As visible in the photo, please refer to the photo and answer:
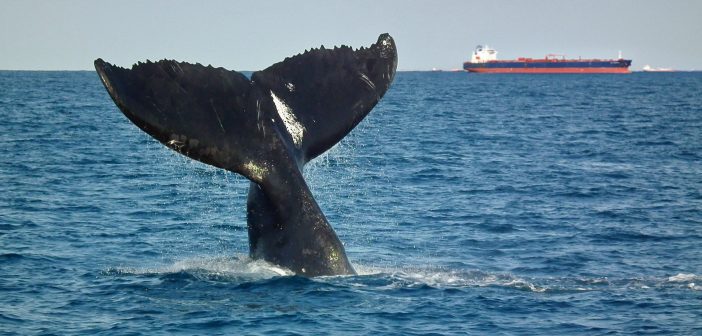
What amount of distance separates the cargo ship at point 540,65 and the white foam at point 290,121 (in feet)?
500

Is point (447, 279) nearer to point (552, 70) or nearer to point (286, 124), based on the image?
point (286, 124)

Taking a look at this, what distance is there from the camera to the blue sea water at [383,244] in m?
10.4

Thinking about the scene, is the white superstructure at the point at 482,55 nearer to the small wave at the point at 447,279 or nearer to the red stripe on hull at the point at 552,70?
the red stripe on hull at the point at 552,70

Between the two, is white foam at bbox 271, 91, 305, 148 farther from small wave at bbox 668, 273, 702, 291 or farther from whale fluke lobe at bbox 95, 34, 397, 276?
small wave at bbox 668, 273, 702, 291

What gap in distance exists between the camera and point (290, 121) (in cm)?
1006

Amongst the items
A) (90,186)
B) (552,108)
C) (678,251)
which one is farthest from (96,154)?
(552,108)

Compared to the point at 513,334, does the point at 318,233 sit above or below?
above

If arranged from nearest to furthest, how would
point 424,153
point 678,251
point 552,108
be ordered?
point 678,251
point 424,153
point 552,108

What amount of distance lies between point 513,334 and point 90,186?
1344cm

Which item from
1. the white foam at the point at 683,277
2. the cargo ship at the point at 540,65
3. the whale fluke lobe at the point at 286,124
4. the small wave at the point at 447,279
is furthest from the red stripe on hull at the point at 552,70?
the whale fluke lobe at the point at 286,124

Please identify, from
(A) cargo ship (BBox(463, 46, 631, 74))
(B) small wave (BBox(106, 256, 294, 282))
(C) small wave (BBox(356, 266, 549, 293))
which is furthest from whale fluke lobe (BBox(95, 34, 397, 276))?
(A) cargo ship (BBox(463, 46, 631, 74))

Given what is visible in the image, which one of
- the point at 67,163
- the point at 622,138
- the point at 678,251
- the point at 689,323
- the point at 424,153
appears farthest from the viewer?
the point at 622,138

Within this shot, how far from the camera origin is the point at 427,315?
414 inches

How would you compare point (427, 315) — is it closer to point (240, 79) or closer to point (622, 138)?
point (240, 79)
